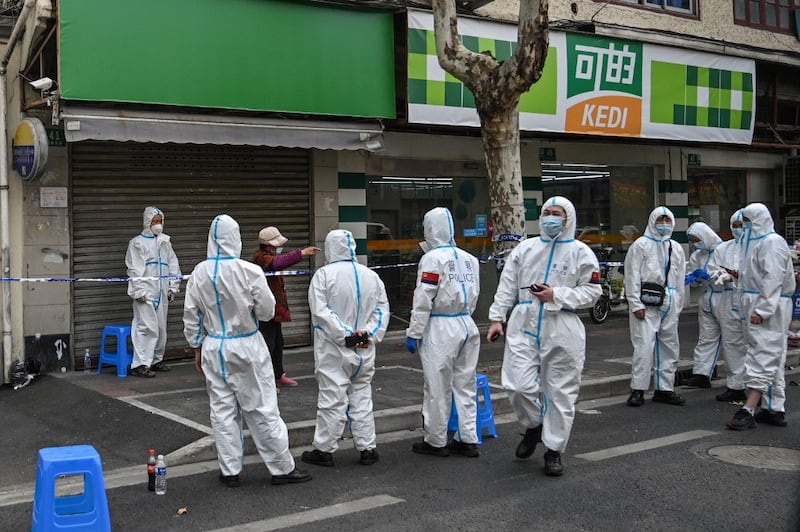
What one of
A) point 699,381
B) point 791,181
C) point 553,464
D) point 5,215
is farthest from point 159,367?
point 791,181

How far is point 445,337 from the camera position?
7.00 m

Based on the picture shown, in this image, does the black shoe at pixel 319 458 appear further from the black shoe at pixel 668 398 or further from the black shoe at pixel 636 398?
the black shoe at pixel 668 398

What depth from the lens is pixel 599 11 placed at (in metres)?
15.0

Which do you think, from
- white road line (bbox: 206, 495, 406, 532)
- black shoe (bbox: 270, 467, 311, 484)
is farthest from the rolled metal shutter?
white road line (bbox: 206, 495, 406, 532)

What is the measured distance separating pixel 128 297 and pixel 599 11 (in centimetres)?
908

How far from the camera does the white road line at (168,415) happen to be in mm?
7418

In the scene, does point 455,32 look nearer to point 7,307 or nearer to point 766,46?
point 7,307

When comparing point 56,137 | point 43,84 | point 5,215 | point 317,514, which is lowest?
point 317,514

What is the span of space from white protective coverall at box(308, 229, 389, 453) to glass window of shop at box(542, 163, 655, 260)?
9.43 meters

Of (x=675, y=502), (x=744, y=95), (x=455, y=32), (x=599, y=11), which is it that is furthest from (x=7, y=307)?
(x=744, y=95)

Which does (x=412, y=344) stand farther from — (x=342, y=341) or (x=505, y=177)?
(x=505, y=177)

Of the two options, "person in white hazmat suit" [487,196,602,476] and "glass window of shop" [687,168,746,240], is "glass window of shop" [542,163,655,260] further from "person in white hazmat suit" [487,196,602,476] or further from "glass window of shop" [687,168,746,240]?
"person in white hazmat suit" [487,196,602,476]

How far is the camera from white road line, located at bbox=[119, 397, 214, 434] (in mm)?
7418

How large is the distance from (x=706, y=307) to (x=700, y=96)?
21.5 feet
